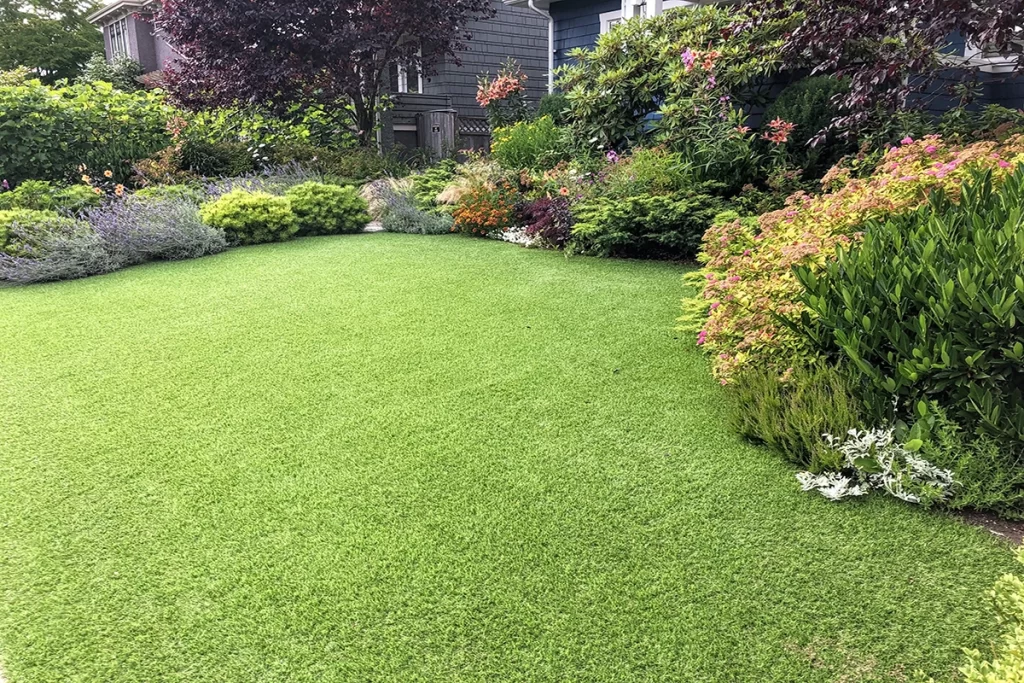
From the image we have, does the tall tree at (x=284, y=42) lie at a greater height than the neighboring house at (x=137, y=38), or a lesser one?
lesser

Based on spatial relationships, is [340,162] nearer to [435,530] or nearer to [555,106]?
[555,106]

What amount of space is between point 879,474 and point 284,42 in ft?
37.3

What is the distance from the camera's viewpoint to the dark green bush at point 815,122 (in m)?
6.83

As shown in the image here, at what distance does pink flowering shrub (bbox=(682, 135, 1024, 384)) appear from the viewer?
325 cm

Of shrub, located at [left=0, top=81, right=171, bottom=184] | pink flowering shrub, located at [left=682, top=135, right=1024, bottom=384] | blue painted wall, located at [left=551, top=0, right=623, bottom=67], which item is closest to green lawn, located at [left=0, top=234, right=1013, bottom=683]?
pink flowering shrub, located at [left=682, top=135, right=1024, bottom=384]

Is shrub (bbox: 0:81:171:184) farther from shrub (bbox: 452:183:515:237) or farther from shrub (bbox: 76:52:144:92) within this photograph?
shrub (bbox: 76:52:144:92)

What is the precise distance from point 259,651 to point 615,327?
319cm

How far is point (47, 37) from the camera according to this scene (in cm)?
2430

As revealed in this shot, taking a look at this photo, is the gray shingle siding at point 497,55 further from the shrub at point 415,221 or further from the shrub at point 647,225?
the shrub at point 647,225

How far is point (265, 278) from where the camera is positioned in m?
6.17

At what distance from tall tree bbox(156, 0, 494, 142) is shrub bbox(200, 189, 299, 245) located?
13.0ft

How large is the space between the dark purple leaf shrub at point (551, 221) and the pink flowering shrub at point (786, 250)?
2836 millimetres

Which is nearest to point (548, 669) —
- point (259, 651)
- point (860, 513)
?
point (259, 651)

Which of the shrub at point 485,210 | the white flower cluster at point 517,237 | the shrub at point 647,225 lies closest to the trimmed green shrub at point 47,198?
the shrub at point 485,210
